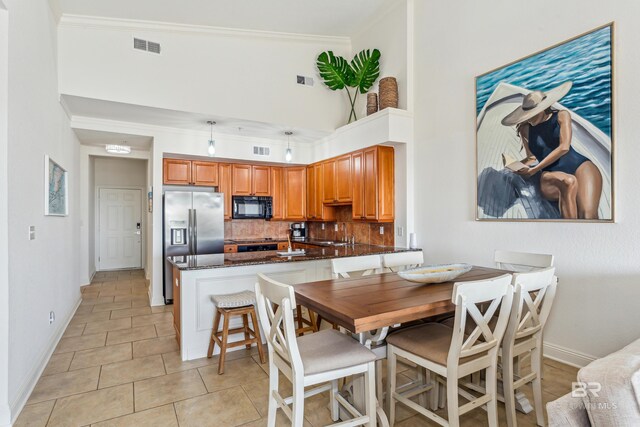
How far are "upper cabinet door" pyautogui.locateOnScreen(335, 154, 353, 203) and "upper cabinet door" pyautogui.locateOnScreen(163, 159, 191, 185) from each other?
7.80 ft

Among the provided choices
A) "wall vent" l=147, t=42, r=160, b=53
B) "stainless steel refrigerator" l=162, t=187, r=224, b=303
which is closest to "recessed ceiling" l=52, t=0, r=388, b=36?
"wall vent" l=147, t=42, r=160, b=53

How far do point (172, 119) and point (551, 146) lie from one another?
436cm

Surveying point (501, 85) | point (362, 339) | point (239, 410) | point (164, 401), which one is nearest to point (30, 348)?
point (164, 401)

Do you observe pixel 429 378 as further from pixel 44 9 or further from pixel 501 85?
pixel 44 9

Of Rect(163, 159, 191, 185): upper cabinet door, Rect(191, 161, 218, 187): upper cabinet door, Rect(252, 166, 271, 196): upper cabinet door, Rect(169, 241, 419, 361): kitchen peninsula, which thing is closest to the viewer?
Rect(169, 241, 419, 361): kitchen peninsula

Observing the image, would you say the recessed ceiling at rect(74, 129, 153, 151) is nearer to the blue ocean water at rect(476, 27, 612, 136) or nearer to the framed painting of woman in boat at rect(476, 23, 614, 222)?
the framed painting of woman in boat at rect(476, 23, 614, 222)

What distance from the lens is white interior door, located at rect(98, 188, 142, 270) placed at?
25.6 feet

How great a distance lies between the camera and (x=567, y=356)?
115 inches

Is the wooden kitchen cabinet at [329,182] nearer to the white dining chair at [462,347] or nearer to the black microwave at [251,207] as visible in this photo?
the black microwave at [251,207]

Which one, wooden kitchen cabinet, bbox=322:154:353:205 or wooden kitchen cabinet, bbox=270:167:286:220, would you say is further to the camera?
wooden kitchen cabinet, bbox=270:167:286:220

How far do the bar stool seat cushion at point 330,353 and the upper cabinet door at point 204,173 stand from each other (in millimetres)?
4113

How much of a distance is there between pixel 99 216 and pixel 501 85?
8303 millimetres

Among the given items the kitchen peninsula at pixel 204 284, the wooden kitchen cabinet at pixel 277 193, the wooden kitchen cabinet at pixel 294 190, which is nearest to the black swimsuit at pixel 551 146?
the kitchen peninsula at pixel 204 284

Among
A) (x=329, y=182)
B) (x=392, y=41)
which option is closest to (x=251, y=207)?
(x=329, y=182)
